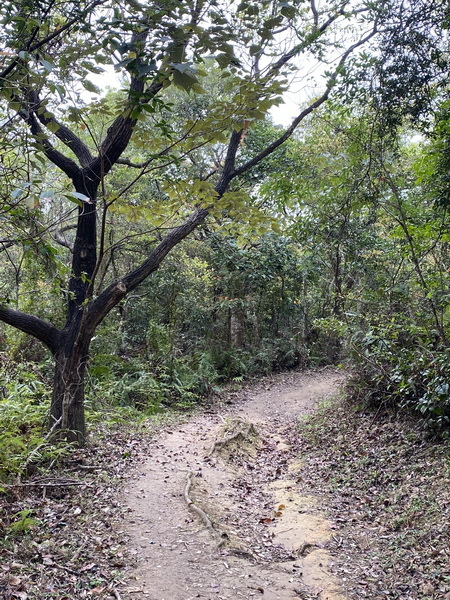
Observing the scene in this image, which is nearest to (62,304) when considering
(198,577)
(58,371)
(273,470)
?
(58,371)

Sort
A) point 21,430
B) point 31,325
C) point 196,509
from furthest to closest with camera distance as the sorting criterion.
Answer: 1. point 21,430
2. point 31,325
3. point 196,509

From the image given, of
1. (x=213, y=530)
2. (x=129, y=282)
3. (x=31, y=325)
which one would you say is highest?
(x=129, y=282)

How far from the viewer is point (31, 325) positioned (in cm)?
594

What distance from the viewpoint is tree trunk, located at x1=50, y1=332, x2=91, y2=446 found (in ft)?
20.1

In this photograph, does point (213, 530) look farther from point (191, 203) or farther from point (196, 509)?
point (191, 203)

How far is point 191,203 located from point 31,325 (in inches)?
104

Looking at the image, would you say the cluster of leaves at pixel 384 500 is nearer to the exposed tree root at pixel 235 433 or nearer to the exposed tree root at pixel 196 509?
the exposed tree root at pixel 235 433

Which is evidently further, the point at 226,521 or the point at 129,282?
the point at 129,282

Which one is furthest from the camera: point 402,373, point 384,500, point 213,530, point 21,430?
point 402,373

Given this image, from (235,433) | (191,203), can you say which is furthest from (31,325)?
(235,433)

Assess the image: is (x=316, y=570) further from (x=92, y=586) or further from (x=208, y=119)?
(x=208, y=119)

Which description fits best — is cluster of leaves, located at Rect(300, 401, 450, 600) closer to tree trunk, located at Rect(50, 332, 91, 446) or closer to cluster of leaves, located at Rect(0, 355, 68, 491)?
tree trunk, located at Rect(50, 332, 91, 446)

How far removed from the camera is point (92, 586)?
12.0ft

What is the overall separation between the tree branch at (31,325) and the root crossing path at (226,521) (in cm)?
218
